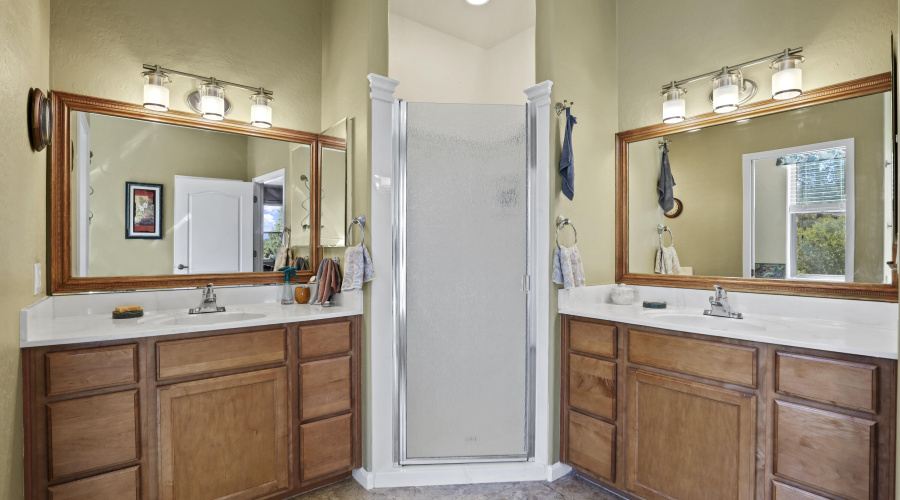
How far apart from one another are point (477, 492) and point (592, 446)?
2.12 ft

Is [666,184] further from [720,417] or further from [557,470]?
[557,470]

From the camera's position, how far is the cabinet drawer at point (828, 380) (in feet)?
4.79

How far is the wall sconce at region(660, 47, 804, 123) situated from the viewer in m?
2.06

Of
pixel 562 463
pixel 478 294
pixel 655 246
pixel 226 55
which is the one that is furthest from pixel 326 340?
pixel 655 246

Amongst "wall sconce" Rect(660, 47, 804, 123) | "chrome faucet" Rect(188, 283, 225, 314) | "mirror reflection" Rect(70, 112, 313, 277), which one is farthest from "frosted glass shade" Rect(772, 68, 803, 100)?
"chrome faucet" Rect(188, 283, 225, 314)

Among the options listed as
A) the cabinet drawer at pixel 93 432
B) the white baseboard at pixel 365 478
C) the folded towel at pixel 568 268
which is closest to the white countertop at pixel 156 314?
the cabinet drawer at pixel 93 432

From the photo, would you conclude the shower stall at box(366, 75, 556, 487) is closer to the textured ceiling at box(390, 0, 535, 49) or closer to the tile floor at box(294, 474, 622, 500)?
the tile floor at box(294, 474, 622, 500)

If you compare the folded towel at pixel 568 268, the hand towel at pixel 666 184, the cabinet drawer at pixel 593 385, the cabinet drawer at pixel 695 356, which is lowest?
the cabinet drawer at pixel 593 385

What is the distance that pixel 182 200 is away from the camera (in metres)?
2.35

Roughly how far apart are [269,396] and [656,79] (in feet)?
9.05

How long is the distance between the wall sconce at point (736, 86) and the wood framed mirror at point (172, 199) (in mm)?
1908

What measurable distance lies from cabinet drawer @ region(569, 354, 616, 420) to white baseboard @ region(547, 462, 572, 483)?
1.16 feet

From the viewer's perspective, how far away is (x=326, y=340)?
2225 millimetres

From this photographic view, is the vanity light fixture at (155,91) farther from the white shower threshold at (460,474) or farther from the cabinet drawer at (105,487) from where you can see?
the white shower threshold at (460,474)
